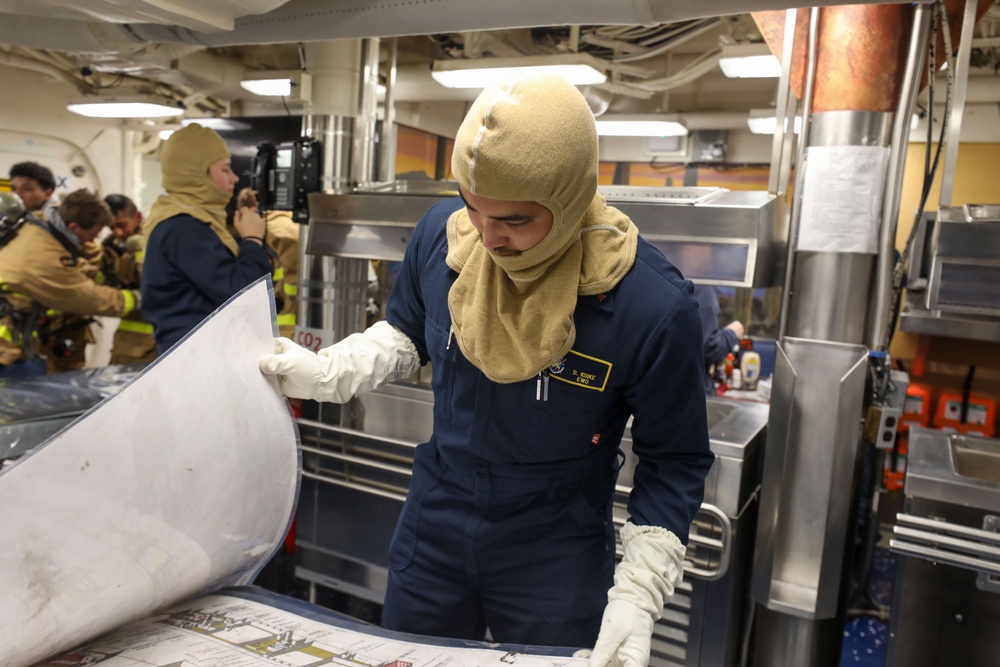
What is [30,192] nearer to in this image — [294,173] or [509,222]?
[294,173]

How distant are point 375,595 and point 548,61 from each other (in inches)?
118

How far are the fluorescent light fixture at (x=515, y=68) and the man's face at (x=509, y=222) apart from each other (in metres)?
2.84

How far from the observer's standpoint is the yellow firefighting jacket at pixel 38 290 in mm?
3562

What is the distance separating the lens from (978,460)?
231cm

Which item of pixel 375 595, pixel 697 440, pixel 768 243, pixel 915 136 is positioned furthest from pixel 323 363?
pixel 915 136

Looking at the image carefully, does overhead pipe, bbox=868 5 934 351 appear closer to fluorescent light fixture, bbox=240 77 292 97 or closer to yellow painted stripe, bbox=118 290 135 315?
yellow painted stripe, bbox=118 290 135 315

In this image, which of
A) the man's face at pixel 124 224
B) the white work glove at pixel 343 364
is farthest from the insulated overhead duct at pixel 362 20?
the man's face at pixel 124 224

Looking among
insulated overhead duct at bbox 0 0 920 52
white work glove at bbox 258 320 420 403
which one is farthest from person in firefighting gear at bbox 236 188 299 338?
white work glove at bbox 258 320 420 403

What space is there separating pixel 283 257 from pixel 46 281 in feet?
4.00

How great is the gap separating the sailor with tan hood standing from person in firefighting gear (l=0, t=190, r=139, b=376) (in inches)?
42.6

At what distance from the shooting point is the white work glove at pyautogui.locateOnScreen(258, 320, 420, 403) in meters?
1.28

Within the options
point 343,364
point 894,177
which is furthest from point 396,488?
point 894,177

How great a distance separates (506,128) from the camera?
106cm

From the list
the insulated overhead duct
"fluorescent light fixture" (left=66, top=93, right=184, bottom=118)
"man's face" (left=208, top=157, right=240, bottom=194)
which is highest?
"fluorescent light fixture" (left=66, top=93, right=184, bottom=118)
